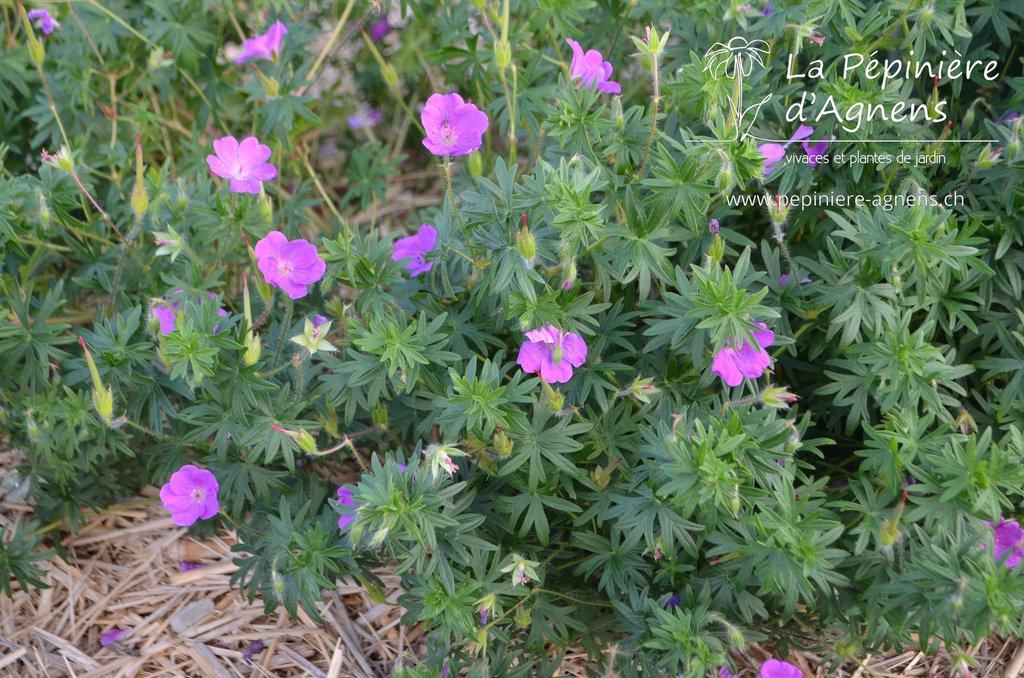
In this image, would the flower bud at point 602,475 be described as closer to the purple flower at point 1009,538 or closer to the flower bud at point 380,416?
the flower bud at point 380,416

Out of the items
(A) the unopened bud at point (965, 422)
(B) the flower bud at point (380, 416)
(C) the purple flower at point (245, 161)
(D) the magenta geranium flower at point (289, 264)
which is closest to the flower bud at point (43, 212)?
(C) the purple flower at point (245, 161)

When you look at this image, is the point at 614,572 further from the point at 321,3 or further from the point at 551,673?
the point at 321,3

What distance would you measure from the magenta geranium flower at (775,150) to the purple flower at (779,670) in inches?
42.7

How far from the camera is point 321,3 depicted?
312cm

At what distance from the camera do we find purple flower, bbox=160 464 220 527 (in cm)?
200

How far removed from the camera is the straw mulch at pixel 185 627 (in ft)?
7.14

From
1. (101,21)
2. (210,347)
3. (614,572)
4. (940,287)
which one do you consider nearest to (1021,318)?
(940,287)

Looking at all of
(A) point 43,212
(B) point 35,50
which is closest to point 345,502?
(A) point 43,212

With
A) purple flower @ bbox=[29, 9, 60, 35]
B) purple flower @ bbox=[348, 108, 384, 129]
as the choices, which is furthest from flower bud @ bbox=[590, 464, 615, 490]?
purple flower @ bbox=[29, 9, 60, 35]

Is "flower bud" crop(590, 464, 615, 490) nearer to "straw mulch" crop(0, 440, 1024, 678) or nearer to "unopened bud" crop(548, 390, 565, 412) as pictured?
"unopened bud" crop(548, 390, 565, 412)

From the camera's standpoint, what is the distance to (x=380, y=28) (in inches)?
133

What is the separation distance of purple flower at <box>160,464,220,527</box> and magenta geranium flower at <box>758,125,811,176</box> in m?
1.47

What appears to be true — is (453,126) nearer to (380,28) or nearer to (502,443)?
(502,443)

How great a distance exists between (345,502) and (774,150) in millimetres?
1269
